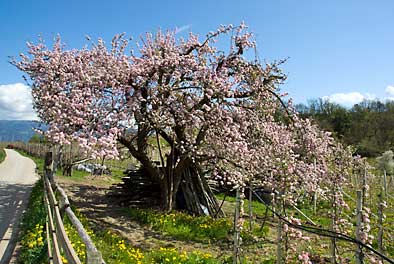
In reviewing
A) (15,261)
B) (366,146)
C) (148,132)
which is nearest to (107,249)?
(15,261)

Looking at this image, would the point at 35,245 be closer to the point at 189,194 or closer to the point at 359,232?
the point at 359,232

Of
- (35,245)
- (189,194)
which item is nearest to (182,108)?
(189,194)

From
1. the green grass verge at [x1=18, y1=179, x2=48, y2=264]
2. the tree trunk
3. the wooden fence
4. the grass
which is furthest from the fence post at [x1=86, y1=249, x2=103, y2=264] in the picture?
the tree trunk

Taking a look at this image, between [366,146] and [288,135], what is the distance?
31393 millimetres

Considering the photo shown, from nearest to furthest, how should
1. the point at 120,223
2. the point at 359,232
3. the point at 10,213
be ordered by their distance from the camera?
the point at 359,232 < the point at 120,223 < the point at 10,213

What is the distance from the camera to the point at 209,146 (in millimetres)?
13320

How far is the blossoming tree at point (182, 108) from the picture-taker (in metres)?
10.9

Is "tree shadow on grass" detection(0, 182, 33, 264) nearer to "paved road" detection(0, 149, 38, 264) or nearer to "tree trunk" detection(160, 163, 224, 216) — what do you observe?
"paved road" detection(0, 149, 38, 264)

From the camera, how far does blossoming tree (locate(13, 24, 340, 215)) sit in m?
10.9

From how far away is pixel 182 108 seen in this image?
38.6 ft

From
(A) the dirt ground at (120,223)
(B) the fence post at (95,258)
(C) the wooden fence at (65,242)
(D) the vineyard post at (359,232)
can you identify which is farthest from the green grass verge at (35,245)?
(D) the vineyard post at (359,232)

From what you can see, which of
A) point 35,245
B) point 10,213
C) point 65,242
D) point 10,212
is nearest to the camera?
point 65,242

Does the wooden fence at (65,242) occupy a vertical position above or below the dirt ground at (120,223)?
above

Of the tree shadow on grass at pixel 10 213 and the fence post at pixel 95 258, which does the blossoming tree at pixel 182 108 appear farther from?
the fence post at pixel 95 258
